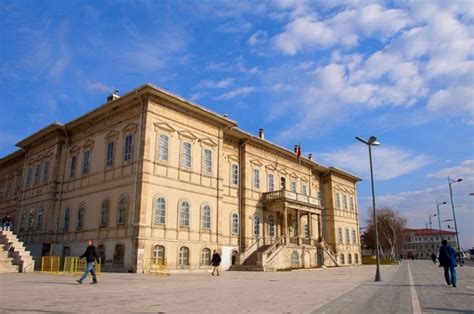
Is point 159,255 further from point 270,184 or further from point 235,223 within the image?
point 270,184

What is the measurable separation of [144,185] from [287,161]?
19.7 meters

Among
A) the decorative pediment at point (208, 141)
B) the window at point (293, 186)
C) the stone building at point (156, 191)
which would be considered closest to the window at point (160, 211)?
the stone building at point (156, 191)

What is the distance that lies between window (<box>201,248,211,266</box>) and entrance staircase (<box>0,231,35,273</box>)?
10.6 metres

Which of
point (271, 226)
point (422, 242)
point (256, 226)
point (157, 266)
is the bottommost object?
point (157, 266)

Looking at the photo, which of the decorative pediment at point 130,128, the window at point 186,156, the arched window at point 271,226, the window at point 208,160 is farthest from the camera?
the arched window at point 271,226

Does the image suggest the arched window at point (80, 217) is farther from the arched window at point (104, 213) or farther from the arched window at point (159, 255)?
the arched window at point (159, 255)

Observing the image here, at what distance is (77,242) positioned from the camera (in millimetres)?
28047

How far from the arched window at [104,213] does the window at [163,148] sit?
15.8 feet

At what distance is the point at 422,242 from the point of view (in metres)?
151

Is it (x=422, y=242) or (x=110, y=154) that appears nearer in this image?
(x=110, y=154)

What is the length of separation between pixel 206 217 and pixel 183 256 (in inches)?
143

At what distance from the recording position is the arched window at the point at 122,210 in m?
25.0

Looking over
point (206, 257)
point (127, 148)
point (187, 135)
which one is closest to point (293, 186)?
point (206, 257)

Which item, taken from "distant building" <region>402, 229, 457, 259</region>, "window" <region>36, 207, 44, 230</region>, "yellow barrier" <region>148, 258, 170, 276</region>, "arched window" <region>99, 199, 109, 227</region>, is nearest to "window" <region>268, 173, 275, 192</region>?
"yellow barrier" <region>148, 258, 170, 276</region>
